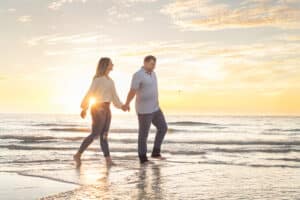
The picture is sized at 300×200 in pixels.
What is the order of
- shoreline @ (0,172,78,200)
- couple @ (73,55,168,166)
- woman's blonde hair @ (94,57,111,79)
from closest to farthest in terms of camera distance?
shoreline @ (0,172,78,200) < woman's blonde hair @ (94,57,111,79) < couple @ (73,55,168,166)

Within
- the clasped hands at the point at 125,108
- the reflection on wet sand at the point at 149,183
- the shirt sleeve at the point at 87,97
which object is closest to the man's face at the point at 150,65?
the clasped hands at the point at 125,108

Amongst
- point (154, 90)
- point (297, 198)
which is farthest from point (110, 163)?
point (297, 198)

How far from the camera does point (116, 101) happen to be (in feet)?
29.3

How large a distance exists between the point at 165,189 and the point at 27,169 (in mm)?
3170

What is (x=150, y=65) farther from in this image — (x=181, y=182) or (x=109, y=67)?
(x=181, y=182)

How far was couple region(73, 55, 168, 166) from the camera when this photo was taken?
8812 millimetres

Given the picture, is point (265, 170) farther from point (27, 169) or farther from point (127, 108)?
point (27, 169)

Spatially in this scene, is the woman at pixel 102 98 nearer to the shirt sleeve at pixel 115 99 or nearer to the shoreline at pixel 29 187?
the shirt sleeve at pixel 115 99

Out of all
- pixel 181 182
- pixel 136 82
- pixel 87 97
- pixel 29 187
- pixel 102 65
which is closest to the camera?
pixel 29 187

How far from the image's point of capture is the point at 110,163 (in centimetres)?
866

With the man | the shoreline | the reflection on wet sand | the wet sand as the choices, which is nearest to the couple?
the man

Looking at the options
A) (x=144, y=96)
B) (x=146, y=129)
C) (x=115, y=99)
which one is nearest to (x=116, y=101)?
(x=115, y=99)

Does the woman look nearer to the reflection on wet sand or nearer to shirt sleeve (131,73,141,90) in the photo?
shirt sleeve (131,73,141,90)

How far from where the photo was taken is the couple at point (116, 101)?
8.81 metres
